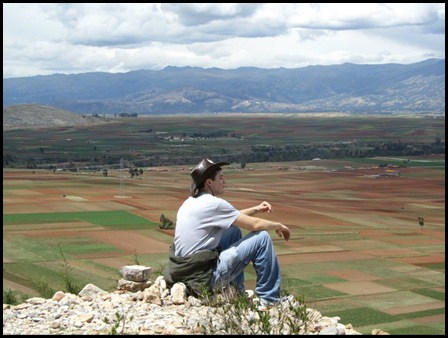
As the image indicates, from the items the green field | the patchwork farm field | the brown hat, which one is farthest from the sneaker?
the green field

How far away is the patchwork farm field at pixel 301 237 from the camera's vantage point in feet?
110

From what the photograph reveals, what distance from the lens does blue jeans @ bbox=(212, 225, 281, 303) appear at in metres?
10.8

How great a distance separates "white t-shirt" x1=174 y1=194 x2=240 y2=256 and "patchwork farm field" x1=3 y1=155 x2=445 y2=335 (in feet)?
4.81

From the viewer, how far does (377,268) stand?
136 ft

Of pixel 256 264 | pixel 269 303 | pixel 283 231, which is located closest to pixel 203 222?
pixel 256 264

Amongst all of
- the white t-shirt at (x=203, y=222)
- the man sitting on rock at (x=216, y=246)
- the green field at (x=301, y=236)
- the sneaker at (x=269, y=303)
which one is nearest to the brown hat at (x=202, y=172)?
the man sitting on rock at (x=216, y=246)

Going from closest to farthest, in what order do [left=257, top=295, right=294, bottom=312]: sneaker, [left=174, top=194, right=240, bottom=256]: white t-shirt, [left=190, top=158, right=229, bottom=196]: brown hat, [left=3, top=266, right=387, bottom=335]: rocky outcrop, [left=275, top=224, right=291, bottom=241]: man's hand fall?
[left=3, top=266, right=387, bottom=335]: rocky outcrop, [left=257, top=295, right=294, bottom=312]: sneaker, [left=174, top=194, right=240, bottom=256]: white t-shirt, [left=190, top=158, right=229, bottom=196]: brown hat, [left=275, top=224, right=291, bottom=241]: man's hand

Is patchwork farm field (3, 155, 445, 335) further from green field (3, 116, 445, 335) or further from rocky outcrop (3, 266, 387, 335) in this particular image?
rocky outcrop (3, 266, 387, 335)

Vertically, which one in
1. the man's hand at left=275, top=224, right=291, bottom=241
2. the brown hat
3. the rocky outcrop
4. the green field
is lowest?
the green field

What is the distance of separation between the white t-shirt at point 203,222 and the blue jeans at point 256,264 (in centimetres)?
31

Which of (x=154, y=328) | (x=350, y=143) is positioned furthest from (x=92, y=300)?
(x=350, y=143)

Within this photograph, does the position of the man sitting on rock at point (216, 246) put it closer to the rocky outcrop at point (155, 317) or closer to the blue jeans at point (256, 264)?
the blue jeans at point (256, 264)

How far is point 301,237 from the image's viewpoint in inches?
2040

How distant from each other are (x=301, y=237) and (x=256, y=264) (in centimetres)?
4132
